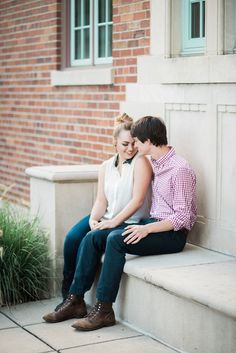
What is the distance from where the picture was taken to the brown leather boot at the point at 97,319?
5875mm

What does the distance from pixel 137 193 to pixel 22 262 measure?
1.18m

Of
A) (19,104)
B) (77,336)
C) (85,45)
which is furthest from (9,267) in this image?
(19,104)

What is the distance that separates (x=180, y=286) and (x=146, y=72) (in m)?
2.59

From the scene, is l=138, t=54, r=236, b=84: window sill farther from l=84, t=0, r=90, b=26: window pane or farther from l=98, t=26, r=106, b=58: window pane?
l=84, t=0, r=90, b=26: window pane

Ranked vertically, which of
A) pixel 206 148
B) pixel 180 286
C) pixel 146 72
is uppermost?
pixel 146 72

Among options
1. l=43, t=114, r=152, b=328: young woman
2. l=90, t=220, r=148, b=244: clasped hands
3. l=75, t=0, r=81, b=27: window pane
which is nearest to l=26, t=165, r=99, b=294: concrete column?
l=43, t=114, r=152, b=328: young woman

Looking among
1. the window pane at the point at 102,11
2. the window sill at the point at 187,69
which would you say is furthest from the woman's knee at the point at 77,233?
the window pane at the point at 102,11

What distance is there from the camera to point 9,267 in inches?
260

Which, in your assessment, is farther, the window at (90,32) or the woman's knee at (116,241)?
the window at (90,32)

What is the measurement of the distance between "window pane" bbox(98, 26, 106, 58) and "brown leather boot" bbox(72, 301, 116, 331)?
11.9ft

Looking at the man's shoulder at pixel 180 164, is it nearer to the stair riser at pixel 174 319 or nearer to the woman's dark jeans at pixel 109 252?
the woman's dark jeans at pixel 109 252

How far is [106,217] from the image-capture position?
6.62 metres

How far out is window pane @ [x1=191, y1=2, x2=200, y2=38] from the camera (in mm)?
6836

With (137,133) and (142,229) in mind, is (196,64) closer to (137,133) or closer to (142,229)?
(137,133)
